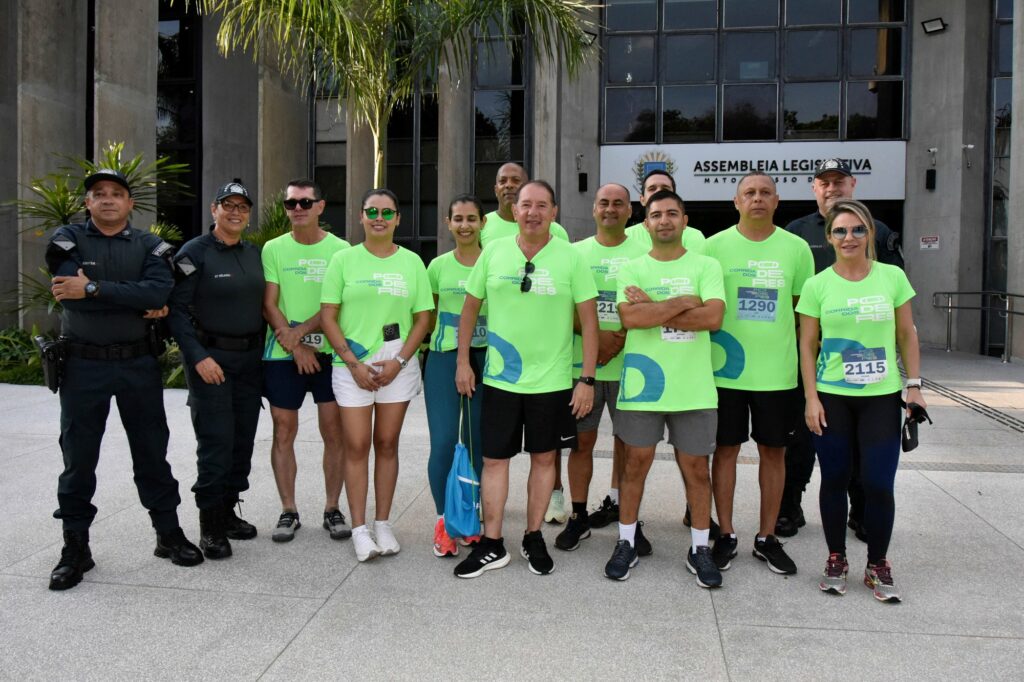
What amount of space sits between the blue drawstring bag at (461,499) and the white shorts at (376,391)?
439 mm

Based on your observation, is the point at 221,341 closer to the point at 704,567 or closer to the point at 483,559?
the point at 483,559

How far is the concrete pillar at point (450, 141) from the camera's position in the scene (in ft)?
50.1

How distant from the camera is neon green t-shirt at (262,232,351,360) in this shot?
442 centimetres

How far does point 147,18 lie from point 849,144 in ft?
43.8

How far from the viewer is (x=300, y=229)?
449cm

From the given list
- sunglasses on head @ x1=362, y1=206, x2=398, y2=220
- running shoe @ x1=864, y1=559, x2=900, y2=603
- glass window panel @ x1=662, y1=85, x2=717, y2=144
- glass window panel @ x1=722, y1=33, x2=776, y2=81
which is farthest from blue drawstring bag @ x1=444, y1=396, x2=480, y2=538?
glass window panel @ x1=722, y1=33, x2=776, y2=81

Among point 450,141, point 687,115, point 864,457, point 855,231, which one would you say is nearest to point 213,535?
point 864,457

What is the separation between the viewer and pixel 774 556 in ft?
13.1

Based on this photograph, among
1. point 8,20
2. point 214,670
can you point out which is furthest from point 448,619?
point 8,20

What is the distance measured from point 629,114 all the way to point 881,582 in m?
14.4

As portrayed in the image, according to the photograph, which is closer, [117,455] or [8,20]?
[117,455]

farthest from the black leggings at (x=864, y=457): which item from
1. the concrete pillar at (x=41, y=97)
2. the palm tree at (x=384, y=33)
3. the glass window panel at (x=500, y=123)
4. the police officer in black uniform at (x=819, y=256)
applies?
the glass window panel at (x=500, y=123)

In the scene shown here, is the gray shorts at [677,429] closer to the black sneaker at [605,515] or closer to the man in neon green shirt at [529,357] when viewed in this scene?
the man in neon green shirt at [529,357]

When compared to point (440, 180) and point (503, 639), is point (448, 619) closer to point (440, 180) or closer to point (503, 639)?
point (503, 639)
